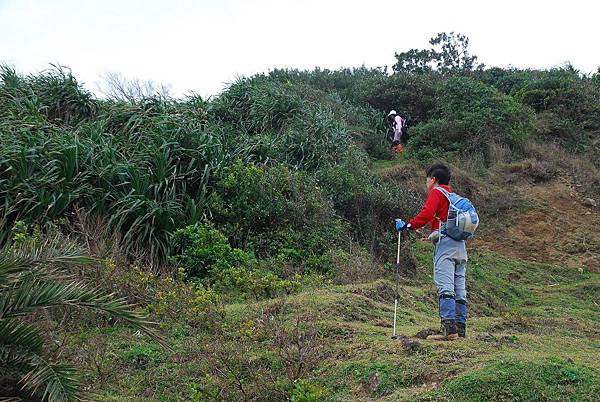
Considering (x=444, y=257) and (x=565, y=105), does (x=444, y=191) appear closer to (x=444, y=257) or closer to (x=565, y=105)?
(x=444, y=257)

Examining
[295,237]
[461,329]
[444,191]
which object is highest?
[444,191]

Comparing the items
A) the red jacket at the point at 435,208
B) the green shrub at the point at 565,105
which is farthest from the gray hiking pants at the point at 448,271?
the green shrub at the point at 565,105

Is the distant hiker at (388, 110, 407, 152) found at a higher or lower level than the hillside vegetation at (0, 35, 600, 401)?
higher

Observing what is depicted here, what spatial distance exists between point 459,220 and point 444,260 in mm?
426

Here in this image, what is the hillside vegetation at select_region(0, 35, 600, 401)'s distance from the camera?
268 inches

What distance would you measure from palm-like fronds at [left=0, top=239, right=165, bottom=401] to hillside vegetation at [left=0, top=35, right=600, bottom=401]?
1.2 inches

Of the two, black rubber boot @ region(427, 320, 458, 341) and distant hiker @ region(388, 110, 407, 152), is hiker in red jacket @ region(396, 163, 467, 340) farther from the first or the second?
distant hiker @ region(388, 110, 407, 152)

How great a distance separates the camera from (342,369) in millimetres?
6977

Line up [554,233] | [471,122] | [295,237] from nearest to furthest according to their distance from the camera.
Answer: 1. [295,237]
2. [554,233]
3. [471,122]

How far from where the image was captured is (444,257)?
25.2 ft

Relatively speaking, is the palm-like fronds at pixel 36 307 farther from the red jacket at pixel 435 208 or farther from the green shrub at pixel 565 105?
the green shrub at pixel 565 105

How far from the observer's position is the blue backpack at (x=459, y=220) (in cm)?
751

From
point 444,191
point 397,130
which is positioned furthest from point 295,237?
point 397,130

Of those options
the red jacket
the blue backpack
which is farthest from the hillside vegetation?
the red jacket
